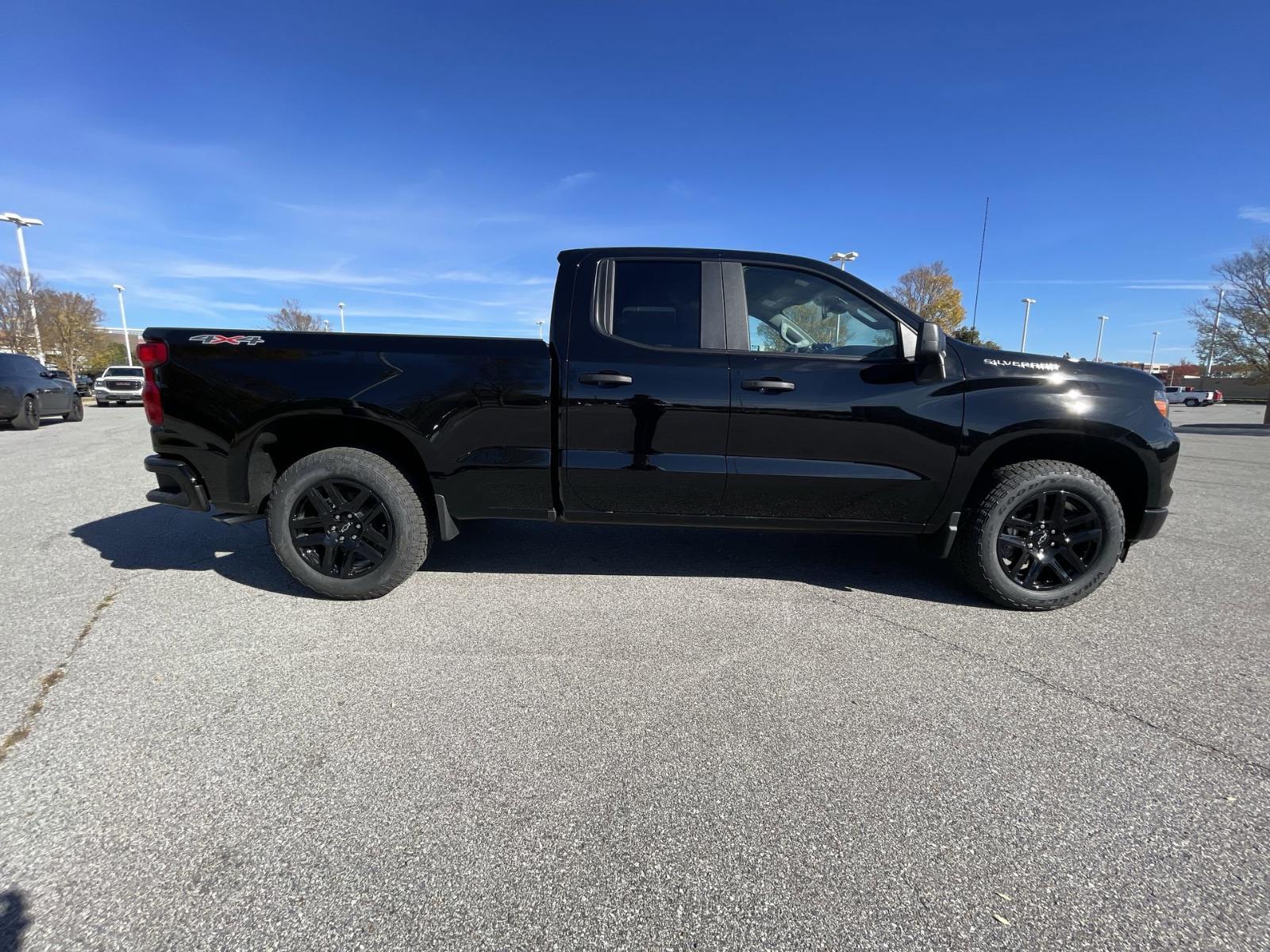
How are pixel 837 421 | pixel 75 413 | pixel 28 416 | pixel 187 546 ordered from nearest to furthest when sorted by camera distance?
pixel 837 421
pixel 187 546
pixel 28 416
pixel 75 413

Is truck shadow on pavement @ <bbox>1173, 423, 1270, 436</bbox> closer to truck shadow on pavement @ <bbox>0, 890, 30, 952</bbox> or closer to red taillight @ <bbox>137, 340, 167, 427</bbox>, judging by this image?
red taillight @ <bbox>137, 340, 167, 427</bbox>

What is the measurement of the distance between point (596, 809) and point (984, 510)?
8.85ft

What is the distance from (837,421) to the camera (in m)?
3.25

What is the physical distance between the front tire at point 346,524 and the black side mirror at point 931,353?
2.89 m

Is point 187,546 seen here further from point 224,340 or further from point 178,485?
point 224,340

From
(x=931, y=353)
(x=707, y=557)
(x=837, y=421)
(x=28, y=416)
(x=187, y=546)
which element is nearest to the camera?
(x=931, y=353)

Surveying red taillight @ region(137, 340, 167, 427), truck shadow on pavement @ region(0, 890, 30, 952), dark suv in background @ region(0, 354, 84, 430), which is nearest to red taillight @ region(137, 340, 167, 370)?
red taillight @ region(137, 340, 167, 427)

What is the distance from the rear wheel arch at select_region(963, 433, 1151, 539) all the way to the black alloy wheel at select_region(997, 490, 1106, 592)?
0.84ft

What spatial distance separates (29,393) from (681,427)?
52.1 ft

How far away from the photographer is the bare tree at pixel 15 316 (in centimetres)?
2759

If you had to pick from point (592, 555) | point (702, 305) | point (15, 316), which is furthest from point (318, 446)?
point (15, 316)

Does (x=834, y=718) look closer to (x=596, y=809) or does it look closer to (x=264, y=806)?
(x=596, y=809)

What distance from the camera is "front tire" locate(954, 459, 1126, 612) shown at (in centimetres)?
332

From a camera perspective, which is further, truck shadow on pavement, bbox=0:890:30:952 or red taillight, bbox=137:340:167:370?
red taillight, bbox=137:340:167:370
